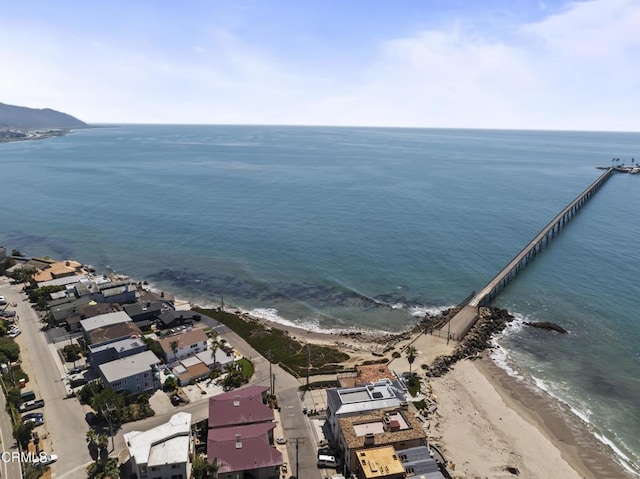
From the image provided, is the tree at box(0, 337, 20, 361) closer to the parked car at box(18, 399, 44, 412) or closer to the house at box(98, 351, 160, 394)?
the parked car at box(18, 399, 44, 412)

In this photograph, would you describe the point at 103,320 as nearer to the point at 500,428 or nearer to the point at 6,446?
the point at 6,446

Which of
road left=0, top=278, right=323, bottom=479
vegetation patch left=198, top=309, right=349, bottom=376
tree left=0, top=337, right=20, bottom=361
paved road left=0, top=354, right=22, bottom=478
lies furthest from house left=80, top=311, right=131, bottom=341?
paved road left=0, top=354, right=22, bottom=478

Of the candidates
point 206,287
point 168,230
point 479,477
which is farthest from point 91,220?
point 479,477

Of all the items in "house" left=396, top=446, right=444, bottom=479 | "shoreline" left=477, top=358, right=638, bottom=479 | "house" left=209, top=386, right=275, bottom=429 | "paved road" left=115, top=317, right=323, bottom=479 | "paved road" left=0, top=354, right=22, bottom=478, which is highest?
"house" left=209, top=386, right=275, bottom=429

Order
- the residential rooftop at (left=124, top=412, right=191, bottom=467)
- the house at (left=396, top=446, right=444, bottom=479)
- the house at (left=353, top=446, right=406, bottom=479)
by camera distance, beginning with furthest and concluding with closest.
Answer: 1. the house at (left=396, top=446, right=444, bottom=479)
2. the residential rooftop at (left=124, top=412, right=191, bottom=467)
3. the house at (left=353, top=446, right=406, bottom=479)

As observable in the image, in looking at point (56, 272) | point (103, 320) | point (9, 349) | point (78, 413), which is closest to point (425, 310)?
point (103, 320)

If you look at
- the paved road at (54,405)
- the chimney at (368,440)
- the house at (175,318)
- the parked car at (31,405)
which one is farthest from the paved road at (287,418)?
the house at (175,318)
